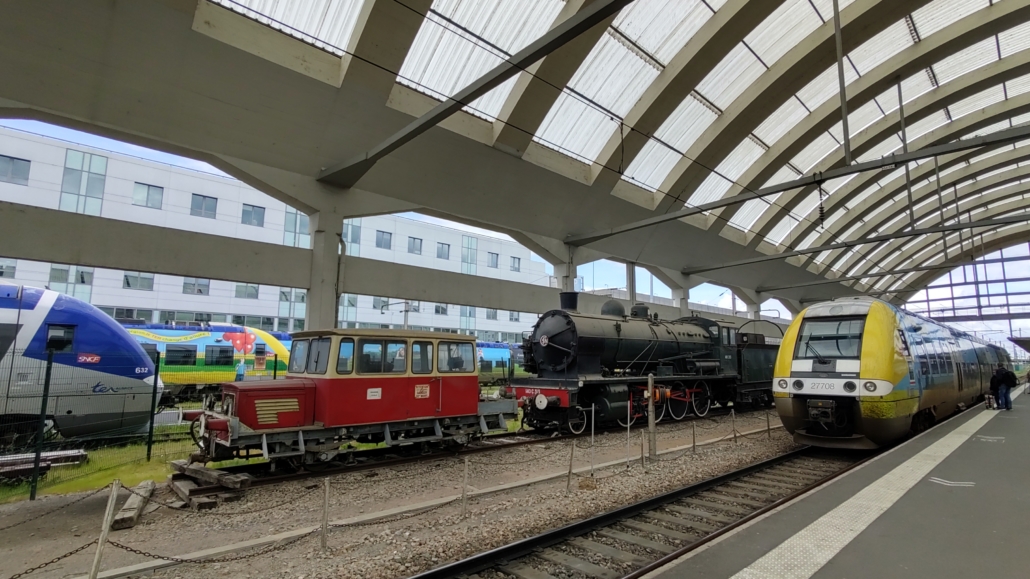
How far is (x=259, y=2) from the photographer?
31.9 feet

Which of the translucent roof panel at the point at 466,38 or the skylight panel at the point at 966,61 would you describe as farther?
the skylight panel at the point at 966,61

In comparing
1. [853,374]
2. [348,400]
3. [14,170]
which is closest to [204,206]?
[14,170]

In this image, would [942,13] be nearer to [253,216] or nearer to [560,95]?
[560,95]

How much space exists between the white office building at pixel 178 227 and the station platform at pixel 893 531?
62.5 ft

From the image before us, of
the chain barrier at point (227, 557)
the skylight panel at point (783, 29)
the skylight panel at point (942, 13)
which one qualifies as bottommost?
the chain barrier at point (227, 557)

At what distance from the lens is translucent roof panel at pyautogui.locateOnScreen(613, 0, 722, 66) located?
523 inches

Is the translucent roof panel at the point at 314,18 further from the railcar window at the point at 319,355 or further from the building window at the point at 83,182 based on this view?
the building window at the point at 83,182

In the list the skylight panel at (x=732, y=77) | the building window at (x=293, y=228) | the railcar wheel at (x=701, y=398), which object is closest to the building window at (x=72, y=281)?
the building window at (x=293, y=228)

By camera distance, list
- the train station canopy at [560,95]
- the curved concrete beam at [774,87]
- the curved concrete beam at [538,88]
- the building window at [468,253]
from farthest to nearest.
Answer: the building window at [468,253] → the curved concrete beam at [774,87] → the curved concrete beam at [538,88] → the train station canopy at [560,95]

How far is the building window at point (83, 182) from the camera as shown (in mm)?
24656

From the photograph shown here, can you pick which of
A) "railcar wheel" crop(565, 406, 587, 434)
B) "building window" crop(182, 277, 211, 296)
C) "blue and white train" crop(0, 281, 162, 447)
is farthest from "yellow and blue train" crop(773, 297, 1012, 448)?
"building window" crop(182, 277, 211, 296)

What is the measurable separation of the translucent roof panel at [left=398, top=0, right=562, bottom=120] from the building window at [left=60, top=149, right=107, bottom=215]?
22.6 metres

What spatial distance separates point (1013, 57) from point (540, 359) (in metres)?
20.6

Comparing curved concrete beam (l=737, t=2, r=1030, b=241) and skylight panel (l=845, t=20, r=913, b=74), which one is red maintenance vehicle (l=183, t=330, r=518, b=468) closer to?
curved concrete beam (l=737, t=2, r=1030, b=241)
